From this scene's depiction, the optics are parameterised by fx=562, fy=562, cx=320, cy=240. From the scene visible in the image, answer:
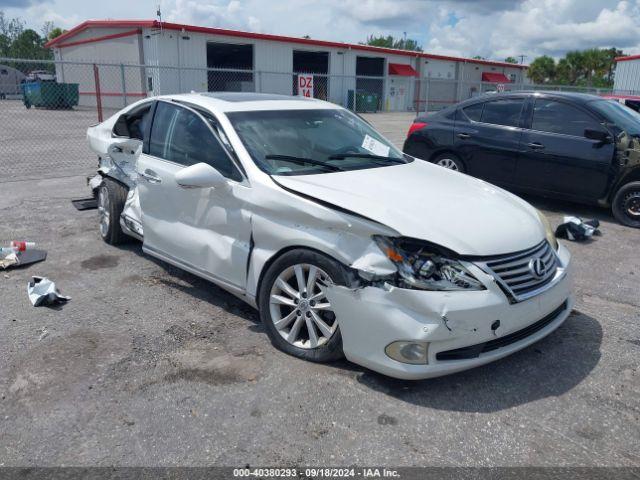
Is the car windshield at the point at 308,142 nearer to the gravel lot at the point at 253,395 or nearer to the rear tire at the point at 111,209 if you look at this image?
the gravel lot at the point at 253,395

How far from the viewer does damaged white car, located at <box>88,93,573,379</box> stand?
3.03 metres

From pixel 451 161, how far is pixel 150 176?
501 centimetres

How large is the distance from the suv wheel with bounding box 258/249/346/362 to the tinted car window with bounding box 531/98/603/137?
17.1 feet

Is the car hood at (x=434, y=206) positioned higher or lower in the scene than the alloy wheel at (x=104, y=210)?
higher

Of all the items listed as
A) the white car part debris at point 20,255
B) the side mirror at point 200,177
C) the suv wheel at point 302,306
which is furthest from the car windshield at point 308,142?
the white car part debris at point 20,255

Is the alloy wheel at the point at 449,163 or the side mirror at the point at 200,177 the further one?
the alloy wheel at the point at 449,163

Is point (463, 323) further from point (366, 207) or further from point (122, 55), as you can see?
point (122, 55)

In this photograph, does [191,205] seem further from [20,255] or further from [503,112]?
[503,112]

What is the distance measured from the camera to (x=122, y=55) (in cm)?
2947

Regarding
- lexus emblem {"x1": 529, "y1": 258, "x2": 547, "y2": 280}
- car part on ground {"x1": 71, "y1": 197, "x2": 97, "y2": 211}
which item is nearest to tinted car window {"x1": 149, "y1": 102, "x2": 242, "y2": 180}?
lexus emblem {"x1": 529, "y1": 258, "x2": 547, "y2": 280}

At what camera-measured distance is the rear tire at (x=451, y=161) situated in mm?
8195

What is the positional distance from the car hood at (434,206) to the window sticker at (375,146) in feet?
1.27

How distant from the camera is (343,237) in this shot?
3.22 m

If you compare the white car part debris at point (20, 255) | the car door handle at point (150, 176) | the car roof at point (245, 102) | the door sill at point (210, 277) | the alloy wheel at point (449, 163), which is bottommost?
the white car part debris at point (20, 255)
